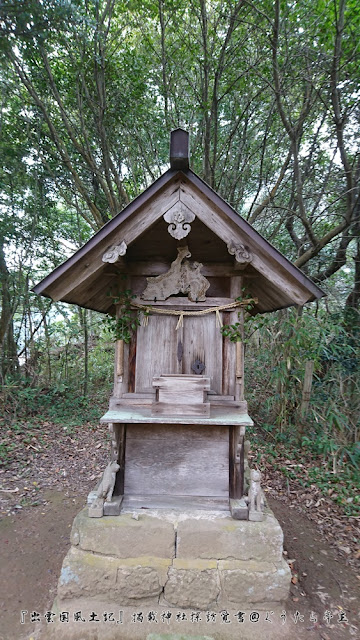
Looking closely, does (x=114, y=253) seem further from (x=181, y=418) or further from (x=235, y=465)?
(x=235, y=465)

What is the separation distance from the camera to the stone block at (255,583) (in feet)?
8.97

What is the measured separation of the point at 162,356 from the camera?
3287 millimetres

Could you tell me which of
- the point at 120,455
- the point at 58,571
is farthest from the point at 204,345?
the point at 58,571

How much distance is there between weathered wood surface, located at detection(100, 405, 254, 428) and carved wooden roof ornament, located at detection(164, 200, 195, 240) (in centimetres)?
161

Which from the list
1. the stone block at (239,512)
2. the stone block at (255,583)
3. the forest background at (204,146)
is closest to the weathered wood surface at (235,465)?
the stone block at (239,512)

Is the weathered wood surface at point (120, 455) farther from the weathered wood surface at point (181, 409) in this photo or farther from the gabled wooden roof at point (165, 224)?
the gabled wooden roof at point (165, 224)

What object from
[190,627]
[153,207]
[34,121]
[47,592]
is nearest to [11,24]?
[34,121]

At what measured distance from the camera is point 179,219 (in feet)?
9.14

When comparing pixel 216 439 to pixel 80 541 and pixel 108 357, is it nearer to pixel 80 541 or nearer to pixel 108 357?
pixel 80 541

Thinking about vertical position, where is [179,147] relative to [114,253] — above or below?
above

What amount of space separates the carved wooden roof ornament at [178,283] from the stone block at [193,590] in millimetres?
2534

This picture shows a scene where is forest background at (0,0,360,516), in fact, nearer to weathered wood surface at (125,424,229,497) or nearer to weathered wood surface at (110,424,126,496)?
weathered wood surface at (125,424,229,497)

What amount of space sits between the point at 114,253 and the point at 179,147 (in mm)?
1062

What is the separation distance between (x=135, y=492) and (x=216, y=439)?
985 mm
